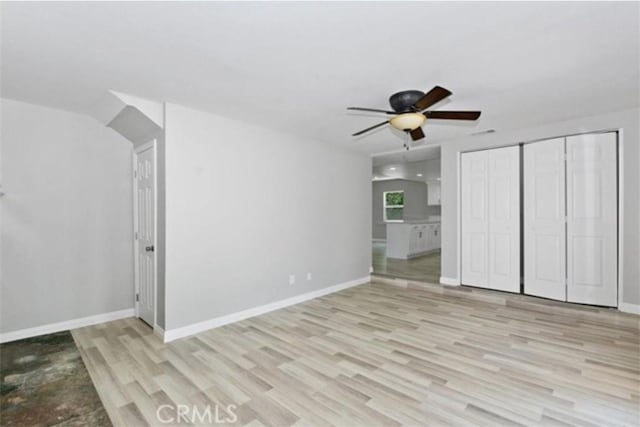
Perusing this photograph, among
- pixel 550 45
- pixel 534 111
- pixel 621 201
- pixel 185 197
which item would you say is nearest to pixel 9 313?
pixel 185 197

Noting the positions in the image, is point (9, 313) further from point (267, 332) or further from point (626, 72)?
point (626, 72)

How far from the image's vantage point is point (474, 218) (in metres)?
4.91

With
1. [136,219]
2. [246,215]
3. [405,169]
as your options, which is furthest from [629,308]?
[136,219]

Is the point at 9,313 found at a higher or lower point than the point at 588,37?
lower

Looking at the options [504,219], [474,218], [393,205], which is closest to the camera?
[504,219]

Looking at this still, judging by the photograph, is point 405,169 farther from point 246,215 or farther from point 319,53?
point 319,53

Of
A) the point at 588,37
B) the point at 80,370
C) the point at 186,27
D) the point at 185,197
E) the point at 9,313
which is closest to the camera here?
the point at 186,27

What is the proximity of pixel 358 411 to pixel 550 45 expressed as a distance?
2929mm

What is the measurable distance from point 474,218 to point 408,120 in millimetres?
2890

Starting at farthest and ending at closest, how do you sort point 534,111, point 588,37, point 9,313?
point 534,111
point 9,313
point 588,37

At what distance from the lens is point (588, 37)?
2.09m

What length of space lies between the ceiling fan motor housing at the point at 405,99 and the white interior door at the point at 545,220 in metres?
2.66

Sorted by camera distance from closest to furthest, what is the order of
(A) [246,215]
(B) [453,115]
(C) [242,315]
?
(B) [453,115] → (C) [242,315] → (A) [246,215]

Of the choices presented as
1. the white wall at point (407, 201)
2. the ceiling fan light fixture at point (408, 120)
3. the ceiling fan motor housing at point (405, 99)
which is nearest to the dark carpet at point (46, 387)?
the ceiling fan light fixture at point (408, 120)
